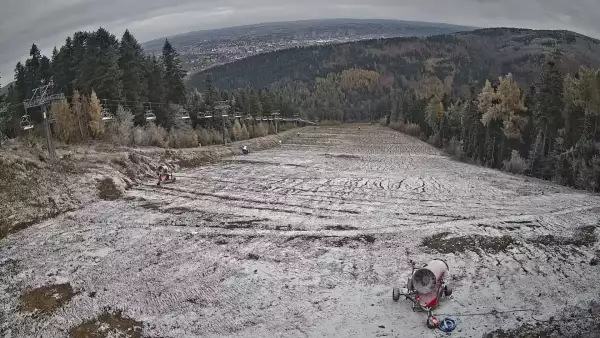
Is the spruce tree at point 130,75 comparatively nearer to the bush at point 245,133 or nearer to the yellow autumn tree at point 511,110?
the bush at point 245,133

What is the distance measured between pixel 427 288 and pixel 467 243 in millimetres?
7638

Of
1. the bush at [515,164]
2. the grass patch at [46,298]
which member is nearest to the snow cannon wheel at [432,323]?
the grass patch at [46,298]

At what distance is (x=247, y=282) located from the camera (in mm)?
17484

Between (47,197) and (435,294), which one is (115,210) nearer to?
(47,197)

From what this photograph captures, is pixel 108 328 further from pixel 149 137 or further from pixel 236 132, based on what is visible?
pixel 236 132

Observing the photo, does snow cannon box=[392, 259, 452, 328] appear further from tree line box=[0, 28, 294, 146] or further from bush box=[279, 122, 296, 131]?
bush box=[279, 122, 296, 131]

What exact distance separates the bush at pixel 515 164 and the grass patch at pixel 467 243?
1191 inches

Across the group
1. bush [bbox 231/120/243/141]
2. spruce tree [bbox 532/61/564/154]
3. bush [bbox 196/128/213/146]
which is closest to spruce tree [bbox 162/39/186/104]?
bush [bbox 196/128/213/146]

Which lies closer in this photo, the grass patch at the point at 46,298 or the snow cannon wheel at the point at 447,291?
the grass patch at the point at 46,298

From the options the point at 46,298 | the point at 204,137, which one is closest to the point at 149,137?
the point at 204,137

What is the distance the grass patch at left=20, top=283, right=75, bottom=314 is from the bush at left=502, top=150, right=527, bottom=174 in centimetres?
4569

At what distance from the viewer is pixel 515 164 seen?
49.3 metres

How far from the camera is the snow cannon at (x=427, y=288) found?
48.6 feet

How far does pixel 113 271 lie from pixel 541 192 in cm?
3004
